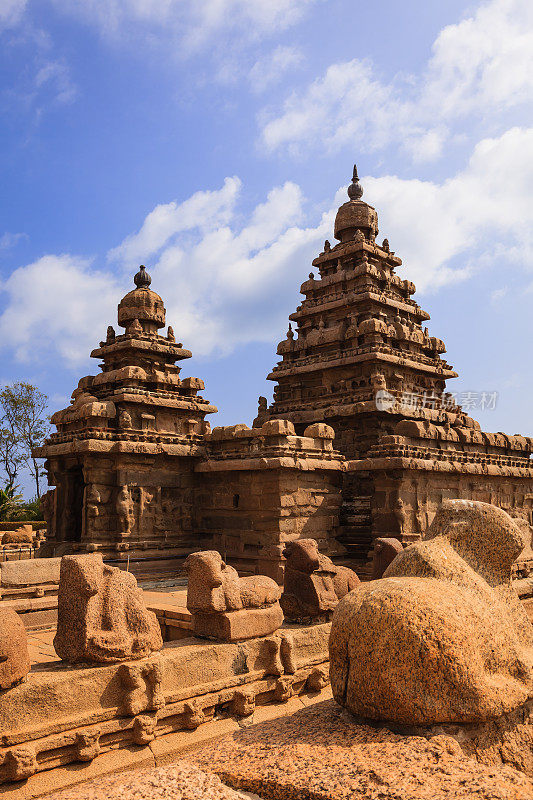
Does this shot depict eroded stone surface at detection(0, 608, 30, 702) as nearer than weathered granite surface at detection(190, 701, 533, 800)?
No

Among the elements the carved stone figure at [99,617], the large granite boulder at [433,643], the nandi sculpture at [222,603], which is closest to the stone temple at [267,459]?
the nandi sculpture at [222,603]

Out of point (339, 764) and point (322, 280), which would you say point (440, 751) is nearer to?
point (339, 764)

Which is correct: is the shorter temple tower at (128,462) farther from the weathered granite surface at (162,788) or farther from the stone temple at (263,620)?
the weathered granite surface at (162,788)

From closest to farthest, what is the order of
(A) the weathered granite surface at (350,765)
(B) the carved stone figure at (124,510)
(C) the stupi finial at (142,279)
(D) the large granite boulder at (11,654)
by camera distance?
(A) the weathered granite surface at (350,765) < (D) the large granite boulder at (11,654) < (B) the carved stone figure at (124,510) < (C) the stupi finial at (142,279)

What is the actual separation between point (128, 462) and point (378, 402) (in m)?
6.20

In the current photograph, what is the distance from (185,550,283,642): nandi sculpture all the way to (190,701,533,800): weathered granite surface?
2050mm

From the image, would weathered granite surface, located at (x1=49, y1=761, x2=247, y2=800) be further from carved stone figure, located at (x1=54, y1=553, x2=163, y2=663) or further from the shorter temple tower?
the shorter temple tower

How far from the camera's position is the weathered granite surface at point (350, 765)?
10.8 feet

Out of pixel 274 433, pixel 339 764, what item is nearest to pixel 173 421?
pixel 274 433

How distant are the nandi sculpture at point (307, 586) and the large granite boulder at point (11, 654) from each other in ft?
11.2

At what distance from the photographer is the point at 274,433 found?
503 inches

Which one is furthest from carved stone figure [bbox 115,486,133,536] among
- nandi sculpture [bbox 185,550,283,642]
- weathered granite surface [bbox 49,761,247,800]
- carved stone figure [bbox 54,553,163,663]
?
weathered granite surface [bbox 49,761,247,800]

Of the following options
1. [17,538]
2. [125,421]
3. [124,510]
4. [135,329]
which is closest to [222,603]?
[124,510]

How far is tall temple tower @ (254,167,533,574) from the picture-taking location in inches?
541
